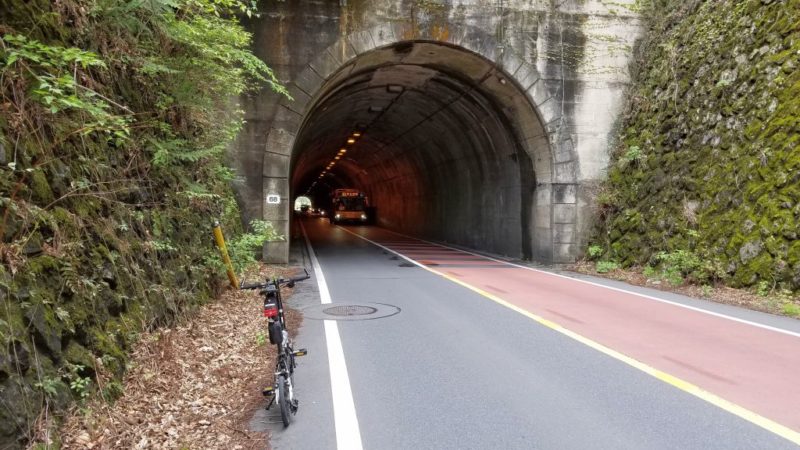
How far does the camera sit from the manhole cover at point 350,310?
8.55 m

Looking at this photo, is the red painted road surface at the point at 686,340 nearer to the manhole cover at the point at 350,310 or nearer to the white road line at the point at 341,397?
the manhole cover at the point at 350,310

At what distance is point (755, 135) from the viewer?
11078 millimetres

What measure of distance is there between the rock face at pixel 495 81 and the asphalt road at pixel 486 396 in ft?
27.9

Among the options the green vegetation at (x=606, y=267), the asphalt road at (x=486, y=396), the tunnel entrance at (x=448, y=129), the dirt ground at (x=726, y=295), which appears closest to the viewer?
the asphalt road at (x=486, y=396)

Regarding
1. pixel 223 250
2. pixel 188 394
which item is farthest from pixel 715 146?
pixel 188 394

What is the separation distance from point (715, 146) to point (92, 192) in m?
12.7

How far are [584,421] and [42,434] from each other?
12.7 feet

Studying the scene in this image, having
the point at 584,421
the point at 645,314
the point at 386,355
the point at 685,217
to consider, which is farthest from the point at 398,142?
the point at 584,421

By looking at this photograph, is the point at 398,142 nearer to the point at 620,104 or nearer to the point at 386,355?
the point at 620,104

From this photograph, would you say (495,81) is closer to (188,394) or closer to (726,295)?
(726,295)

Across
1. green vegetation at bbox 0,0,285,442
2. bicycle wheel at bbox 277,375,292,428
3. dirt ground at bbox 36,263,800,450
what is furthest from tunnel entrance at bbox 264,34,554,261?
bicycle wheel at bbox 277,375,292,428

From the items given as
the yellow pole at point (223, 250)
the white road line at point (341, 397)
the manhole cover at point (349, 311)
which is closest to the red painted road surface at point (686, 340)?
the manhole cover at point (349, 311)

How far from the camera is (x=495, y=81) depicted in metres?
16.7

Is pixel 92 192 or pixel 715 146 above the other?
pixel 715 146
